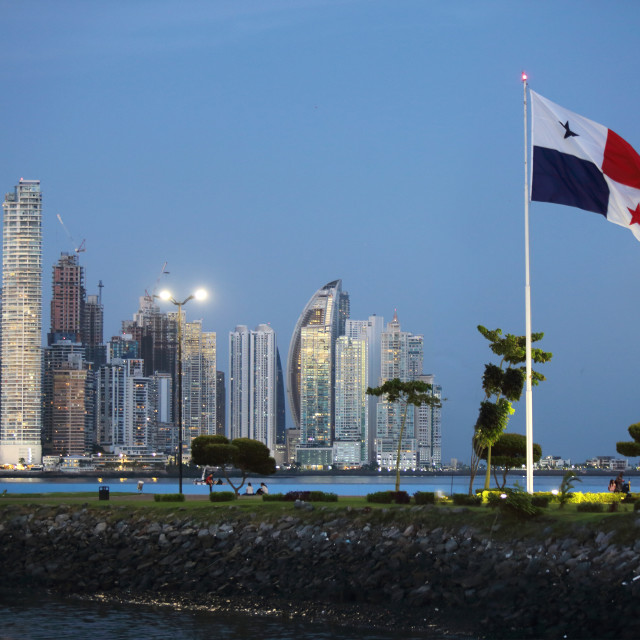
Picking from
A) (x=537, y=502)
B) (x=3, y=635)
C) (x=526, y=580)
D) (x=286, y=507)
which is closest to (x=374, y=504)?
(x=286, y=507)

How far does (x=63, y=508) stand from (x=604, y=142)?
1180 inches

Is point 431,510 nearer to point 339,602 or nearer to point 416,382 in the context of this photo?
point 339,602

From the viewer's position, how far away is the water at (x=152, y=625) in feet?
111

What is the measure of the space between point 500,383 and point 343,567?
19.0 meters

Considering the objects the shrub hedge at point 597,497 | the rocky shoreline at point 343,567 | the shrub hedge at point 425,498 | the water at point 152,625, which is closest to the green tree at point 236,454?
the rocky shoreline at point 343,567

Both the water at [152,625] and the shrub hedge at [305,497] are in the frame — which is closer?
the water at [152,625]

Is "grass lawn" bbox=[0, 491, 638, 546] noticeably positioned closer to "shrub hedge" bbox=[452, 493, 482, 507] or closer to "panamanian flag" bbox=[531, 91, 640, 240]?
"shrub hedge" bbox=[452, 493, 482, 507]

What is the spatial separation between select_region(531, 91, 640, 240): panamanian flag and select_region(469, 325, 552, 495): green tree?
18697 millimetres

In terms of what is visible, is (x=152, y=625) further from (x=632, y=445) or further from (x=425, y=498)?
(x=632, y=445)

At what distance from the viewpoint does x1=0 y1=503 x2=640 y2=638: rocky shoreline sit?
105ft

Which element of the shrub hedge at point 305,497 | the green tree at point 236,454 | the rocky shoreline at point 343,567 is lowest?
the rocky shoreline at point 343,567

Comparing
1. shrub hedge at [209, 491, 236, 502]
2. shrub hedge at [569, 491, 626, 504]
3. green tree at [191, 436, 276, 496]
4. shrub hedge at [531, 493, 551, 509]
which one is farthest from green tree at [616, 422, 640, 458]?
green tree at [191, 436, 276, 496]

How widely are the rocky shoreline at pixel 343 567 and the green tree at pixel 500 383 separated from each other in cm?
1343

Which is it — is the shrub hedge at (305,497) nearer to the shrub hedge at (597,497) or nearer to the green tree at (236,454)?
the green tree at (236,454)
